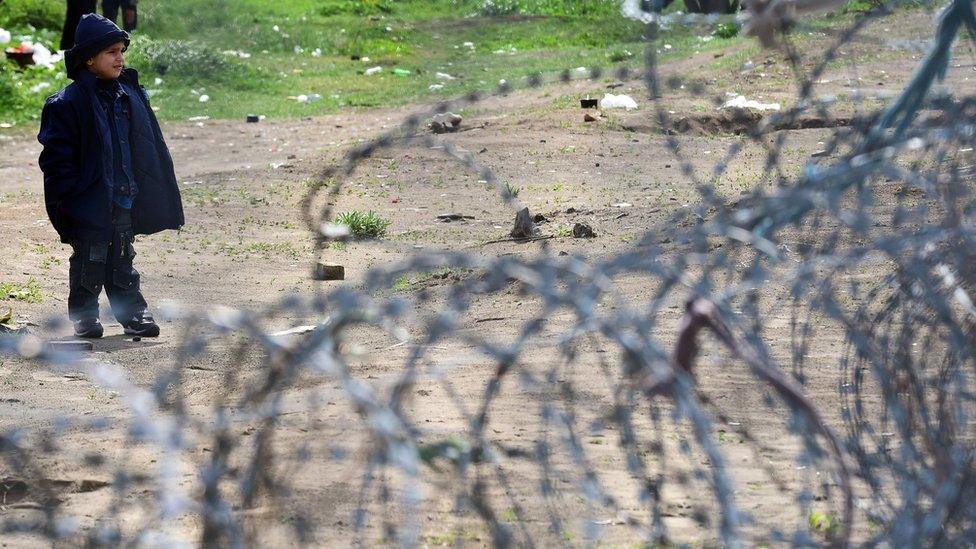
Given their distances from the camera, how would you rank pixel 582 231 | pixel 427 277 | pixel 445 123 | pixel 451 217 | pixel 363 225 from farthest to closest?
pixel 445 123 < pixel 451 217 < pixel 363 225 < pixel 582 231 < pixel 427 277

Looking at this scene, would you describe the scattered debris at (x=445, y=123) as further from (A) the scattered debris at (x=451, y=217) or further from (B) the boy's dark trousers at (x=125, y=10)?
(B) the boy's dark trousers at (x=125, y=10)

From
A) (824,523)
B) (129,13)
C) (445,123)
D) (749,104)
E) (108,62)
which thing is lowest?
(129,13)

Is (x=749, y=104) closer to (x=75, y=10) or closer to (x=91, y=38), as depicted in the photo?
(x=91, y=38)

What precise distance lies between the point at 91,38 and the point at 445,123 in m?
5.29

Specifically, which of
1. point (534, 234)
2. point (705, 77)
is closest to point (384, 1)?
point (705, 77)

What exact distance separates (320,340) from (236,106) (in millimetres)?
11612

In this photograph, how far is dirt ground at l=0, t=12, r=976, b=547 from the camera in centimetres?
305

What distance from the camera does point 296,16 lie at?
18344mm

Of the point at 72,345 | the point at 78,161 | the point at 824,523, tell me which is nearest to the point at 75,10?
the point at 78,161

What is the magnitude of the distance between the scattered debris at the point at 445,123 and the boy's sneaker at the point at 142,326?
4857mm

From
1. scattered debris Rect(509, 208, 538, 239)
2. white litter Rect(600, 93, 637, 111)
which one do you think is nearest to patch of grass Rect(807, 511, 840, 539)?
scattered debris Rect(509, 208, 538, 239)

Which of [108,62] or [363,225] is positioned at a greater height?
[108,62]

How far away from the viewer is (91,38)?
524 centimetres

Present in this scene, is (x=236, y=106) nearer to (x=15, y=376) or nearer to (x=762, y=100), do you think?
(x=762, y=100)
